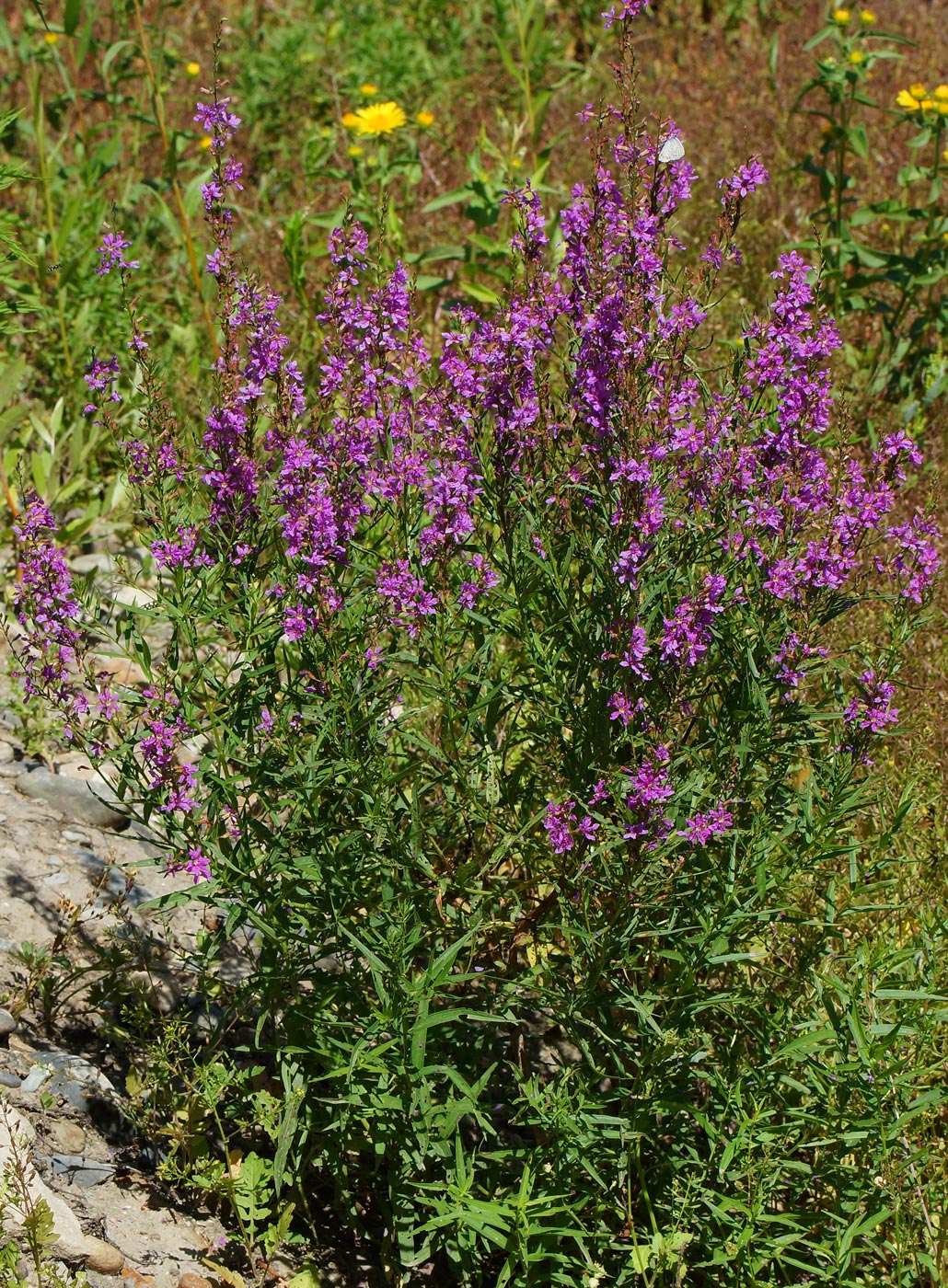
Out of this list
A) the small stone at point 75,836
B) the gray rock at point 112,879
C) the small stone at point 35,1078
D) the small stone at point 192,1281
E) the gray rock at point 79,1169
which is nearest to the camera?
the small stone at point 192,1281

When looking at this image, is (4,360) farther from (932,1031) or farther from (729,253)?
(932,1031)

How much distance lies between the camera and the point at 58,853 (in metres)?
4.02

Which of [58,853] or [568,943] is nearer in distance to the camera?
[568,943]

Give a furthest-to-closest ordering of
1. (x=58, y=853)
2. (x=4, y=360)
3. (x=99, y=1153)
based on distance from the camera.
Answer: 1. (x=4, y=360)
2. (x=58, y=853)
3. (x=99, y=1153)

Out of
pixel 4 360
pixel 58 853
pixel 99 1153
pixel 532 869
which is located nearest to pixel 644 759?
pixel 532 869

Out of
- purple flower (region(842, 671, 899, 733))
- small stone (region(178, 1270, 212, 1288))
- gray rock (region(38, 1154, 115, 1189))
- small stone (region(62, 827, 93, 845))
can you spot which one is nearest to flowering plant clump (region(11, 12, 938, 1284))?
purple flower (region(842, 671, 899, 733))

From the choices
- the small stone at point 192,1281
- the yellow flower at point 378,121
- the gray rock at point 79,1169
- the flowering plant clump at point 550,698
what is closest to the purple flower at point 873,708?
the flowering plant clump at point 550,698

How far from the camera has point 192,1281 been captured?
3.03m

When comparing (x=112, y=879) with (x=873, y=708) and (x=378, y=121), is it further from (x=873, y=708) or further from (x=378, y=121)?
(x=378, y=121)

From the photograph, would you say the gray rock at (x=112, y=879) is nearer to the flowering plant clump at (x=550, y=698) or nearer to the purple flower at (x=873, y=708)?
the flowering plant clump at (x=550, y=698)

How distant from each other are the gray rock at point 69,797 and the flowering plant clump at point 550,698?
1.16 metres

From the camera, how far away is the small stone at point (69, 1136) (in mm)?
3209

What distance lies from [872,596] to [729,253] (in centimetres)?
82

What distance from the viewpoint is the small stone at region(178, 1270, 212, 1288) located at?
3.02 meters
